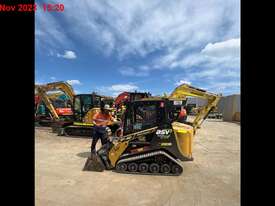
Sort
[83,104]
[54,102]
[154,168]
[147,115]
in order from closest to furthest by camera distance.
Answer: [154,168] → [147,115] → [83,104] → [54,102]

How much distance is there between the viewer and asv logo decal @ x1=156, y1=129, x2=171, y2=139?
5.58 m

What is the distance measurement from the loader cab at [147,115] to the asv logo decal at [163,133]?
0.40ft

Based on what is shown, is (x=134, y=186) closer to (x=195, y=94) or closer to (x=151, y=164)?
(x=151, y=164)

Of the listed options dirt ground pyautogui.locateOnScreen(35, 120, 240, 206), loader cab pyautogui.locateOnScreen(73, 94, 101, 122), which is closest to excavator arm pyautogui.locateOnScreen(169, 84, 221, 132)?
dirt ground pyautogui.locateOnScreen(35, 120, 240, 206)

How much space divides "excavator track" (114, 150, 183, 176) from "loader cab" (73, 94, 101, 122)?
6.95 metres

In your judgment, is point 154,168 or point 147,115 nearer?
point 154,168

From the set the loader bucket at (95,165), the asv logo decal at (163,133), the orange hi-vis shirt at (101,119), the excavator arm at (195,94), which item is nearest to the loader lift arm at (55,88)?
the excavator arm at (195,94)

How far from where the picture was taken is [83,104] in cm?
1219

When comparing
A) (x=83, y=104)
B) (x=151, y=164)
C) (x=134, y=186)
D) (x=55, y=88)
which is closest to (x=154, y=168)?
(x=151, y=164)

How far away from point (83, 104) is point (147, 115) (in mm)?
7086

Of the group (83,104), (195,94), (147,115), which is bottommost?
(147,115)

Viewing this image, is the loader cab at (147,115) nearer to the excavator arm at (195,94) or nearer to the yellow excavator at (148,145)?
the yellow excavator at (148,145)
